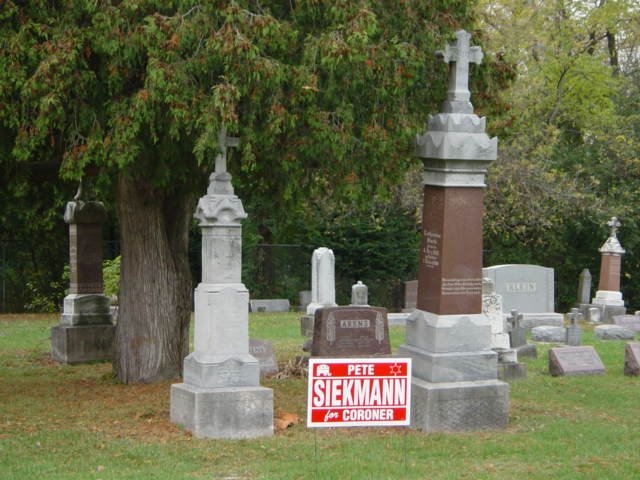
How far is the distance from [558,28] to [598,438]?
23.7 metres

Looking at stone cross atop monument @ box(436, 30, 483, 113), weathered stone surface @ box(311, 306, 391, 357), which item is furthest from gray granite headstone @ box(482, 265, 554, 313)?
stone cross atop monument @ box(436, 30, 483, 113)

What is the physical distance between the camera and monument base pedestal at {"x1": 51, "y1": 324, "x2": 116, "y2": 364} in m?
17.0

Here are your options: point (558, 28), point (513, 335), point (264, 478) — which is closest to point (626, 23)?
point (558, 28)

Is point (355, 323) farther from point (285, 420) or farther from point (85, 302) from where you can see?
point (85, 302)

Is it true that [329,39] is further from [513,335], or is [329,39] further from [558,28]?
[558,28]

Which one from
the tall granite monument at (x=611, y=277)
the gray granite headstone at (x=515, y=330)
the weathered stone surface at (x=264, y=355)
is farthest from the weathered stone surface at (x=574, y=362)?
the tall granite monument at (x=611, y=277)

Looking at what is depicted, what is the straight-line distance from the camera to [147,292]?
13.4 metres

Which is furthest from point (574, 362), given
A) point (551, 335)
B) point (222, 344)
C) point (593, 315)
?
point (593, 315)

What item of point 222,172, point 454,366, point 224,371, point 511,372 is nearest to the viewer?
point 224,371

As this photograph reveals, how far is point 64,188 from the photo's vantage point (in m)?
15.2

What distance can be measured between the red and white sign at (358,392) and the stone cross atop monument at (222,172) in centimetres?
278

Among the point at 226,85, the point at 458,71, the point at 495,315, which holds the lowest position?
the point at 495,315

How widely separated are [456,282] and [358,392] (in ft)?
9.17

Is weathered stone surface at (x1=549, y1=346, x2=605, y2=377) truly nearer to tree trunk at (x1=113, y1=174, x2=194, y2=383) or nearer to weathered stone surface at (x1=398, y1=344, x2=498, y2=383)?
weathered stone surface at (x1=398, y1=344, x2=498, y2=383)
